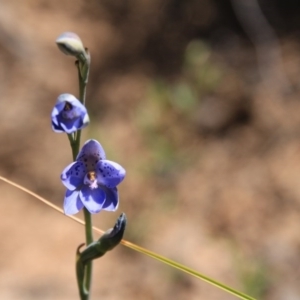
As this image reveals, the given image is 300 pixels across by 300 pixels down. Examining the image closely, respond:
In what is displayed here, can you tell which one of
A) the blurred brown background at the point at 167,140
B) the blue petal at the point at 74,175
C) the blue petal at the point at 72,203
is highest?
the blurred brown background at the point at 167,140

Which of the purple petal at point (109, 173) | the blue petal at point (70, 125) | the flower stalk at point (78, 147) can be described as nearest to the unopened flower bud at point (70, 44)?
the flower stalk at point (78, 147)

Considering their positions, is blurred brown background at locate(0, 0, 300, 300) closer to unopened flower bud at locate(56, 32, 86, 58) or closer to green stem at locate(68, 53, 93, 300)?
green stem at locate(68, 53, 93, 300)

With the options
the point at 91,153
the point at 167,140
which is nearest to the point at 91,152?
the point at 91,153

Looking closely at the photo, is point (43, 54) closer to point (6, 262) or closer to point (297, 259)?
point (6, 262)

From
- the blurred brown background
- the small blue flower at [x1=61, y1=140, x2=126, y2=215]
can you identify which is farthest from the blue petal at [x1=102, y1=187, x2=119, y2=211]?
the blurred brown background

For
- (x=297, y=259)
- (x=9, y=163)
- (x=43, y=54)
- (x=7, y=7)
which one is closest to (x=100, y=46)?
(x=43, y=54)

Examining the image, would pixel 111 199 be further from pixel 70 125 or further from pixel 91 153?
pixel 70 125

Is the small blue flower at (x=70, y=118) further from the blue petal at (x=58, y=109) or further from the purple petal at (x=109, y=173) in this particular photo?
the purple petal at (x=109, y=173)
